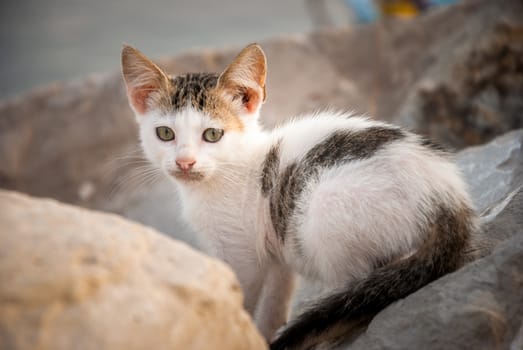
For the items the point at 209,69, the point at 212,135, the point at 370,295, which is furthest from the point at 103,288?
the point at 209,69

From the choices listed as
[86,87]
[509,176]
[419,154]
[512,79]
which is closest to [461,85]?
[512,79]

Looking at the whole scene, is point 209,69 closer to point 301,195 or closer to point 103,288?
point 301,195

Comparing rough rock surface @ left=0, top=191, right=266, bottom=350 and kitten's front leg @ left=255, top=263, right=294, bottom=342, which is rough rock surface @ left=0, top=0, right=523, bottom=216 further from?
rough rock surface @ left=0, top=191, right=266, bottom=350

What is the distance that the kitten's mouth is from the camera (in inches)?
66.9

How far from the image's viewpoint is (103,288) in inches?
36.2

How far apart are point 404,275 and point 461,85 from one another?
2455 mm

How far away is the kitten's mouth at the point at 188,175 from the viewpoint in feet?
5.57

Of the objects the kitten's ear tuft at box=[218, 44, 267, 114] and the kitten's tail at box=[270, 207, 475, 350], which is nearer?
the kitten's tail at box=[270, 207, 475, 350]

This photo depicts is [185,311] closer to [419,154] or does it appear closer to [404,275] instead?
[404,275]

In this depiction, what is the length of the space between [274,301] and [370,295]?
0.57 meters

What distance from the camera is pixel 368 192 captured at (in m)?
1.39

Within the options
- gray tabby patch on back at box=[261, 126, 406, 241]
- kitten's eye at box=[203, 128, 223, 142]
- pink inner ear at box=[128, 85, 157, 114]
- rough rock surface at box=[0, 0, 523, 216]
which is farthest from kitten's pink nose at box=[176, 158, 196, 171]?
rough rock surface at box=[0, 0, 523, 216]

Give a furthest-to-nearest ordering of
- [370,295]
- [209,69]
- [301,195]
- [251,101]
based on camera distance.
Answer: [209,69] < [251,101] < [301,195] < [370,295]

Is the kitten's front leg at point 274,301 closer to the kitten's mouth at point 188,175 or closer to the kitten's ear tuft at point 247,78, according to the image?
the kitten's mouth at point 188,175
